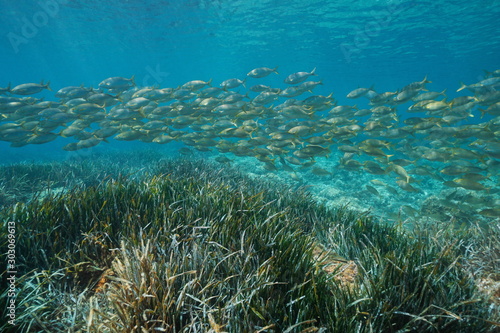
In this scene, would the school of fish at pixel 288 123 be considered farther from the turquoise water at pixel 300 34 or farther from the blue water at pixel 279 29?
the blue water at pixel 279 29

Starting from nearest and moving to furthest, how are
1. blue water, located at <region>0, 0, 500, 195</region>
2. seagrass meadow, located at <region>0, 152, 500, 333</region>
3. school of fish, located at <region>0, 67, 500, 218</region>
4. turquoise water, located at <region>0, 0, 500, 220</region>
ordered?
seagrass meadow, located at <region>0, 152, 500, 333</region> < school of fish, located at <region>0, 67, 500, 218</region> < turquoise water, located at <region>0, 0, 500, 220</region> < blue water, located at <region>0, 0, 500, 195</region>

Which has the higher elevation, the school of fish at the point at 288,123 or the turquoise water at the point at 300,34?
Answer: the turquoise water at the point at 300,34

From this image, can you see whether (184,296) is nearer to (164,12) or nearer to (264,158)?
(264,158)

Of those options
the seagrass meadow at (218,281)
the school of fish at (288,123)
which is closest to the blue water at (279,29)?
the school of fish at (288,123)

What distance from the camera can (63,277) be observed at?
9.50ft

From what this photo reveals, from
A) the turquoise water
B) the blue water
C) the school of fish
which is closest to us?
the school of fish

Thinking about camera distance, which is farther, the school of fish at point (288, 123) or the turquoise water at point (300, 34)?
the turquoise water at point (300, 34)

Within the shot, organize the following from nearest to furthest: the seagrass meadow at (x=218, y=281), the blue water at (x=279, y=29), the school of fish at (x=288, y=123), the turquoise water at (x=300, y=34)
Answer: the seagrass meadow at (x=218, y=281) < the school of fish at (x=288, y=123) < the turquoise water at (x=300, y=34) < the blue water at (x=279, y=29)

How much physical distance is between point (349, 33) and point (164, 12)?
22688mm

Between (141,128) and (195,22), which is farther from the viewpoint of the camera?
(195,22)

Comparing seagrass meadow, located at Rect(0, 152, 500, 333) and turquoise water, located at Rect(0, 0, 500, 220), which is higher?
turquoise water, located at Rect(0, 0, 500, 220)

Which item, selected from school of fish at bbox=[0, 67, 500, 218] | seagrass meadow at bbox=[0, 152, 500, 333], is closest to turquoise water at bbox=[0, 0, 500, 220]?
school of fish at bbox=[0, 67, 500, 218]

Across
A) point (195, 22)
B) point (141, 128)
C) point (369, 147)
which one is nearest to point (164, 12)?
point (195, 22)

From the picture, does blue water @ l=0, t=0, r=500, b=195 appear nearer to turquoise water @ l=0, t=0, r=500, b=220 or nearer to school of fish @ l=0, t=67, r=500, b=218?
turquoise water @ l=0, t=0, r=500, b=220
